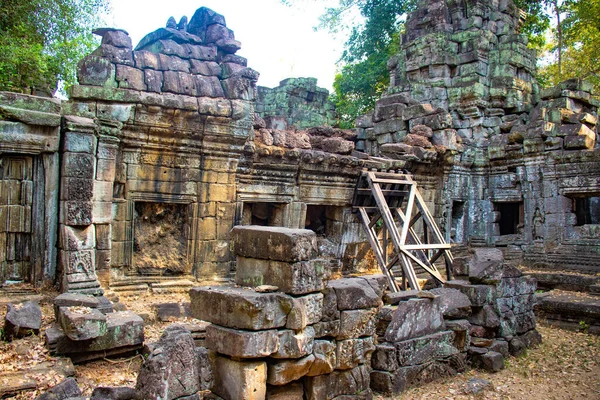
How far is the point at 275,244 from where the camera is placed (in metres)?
4.66

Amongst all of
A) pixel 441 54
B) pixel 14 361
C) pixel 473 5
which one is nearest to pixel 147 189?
pixel 14 361

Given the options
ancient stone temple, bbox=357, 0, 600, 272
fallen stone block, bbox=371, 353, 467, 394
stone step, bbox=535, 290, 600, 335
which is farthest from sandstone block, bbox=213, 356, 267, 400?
ancient stone temple, bbox=357, 0, 600, 272

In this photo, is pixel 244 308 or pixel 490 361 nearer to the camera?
pixel 244 308

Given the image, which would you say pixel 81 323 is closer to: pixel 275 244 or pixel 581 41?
pixel 275 244

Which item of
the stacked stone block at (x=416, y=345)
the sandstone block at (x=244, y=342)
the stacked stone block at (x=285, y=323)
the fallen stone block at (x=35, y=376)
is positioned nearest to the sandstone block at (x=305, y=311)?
the stacked stone block at (x=285, y=323)

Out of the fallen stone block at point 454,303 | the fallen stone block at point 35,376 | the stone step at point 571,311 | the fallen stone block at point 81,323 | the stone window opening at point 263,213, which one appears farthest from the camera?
the stone window opening at point 263,213

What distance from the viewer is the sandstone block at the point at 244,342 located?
4.23m

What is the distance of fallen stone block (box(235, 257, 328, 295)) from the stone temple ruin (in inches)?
0.7

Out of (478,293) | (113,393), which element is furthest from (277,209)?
(113,393)

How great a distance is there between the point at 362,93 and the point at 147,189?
42.9 ft

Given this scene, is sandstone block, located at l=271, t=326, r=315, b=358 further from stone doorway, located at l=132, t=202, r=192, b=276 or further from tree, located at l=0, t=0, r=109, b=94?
tree, located at l=0, t=0, r=109, b=94

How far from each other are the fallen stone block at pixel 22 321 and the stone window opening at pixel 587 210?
34.9ft

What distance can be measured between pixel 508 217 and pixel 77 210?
10.5m

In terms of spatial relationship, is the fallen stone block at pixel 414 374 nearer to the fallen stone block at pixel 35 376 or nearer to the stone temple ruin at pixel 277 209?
the stone temple ruin at pixel 277 209
